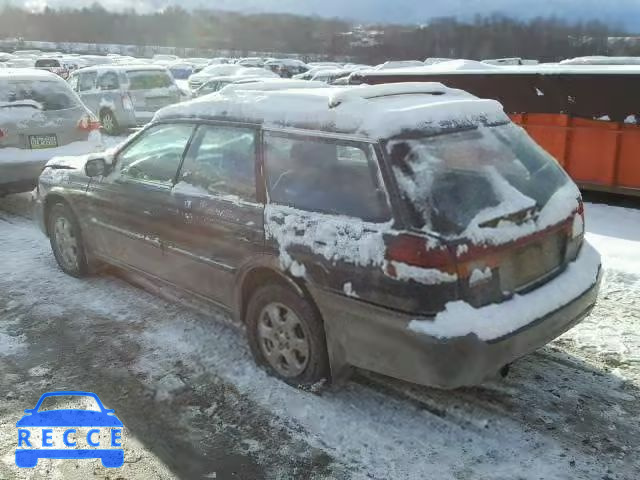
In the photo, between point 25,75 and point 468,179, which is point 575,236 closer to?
point 468,179

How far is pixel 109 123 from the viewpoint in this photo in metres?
15.2

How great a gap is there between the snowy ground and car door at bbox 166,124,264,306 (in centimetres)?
56

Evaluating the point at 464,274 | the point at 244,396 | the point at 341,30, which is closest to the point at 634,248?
the point at 464,274

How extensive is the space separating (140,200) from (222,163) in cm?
91

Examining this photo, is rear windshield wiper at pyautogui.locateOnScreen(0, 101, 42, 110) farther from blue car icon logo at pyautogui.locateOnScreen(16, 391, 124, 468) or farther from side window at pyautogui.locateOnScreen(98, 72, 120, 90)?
side window at pyautogui.locateOnScreen(98, 72, 120, 90)

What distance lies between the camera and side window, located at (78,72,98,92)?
15.7m

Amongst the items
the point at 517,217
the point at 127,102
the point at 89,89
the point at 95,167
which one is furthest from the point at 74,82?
the point at 517,217

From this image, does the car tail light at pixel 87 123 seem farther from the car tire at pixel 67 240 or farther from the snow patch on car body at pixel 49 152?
the car tire at pixel 67 240

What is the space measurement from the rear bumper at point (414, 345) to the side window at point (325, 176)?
0.49m

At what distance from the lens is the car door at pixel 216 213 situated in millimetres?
3719

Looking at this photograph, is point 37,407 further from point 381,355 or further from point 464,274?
point 464,274

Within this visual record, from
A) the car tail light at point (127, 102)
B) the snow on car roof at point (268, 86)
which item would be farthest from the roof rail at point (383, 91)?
the car tail light at point (127, 102)

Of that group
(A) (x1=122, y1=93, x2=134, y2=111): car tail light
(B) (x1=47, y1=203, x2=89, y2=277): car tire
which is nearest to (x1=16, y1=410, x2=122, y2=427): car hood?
(B) (x1=47, y1=203, x2=89, y2=277): car tire

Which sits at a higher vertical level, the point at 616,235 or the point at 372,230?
the point at 372,230
